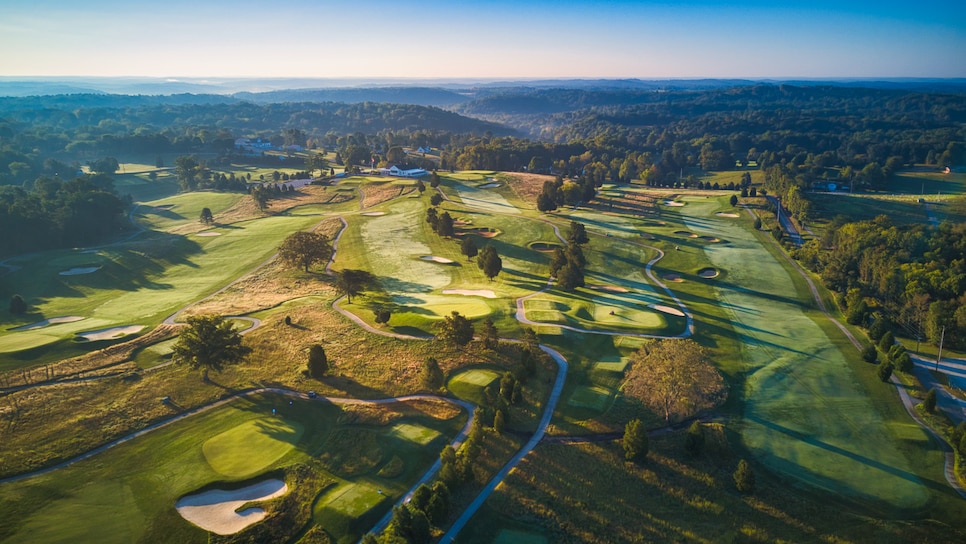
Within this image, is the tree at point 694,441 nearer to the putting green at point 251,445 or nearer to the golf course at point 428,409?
the golf course at point 428,409

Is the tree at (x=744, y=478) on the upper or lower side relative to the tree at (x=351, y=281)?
lower

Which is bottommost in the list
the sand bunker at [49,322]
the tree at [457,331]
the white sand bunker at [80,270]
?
the sand bunker at [49,322]

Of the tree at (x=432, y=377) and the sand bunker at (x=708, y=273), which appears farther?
the sand bunker at (x=708, y=273)

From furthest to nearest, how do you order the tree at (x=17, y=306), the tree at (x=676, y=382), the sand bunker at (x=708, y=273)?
the sand bunker at (x=708, y=273), the tree at (x=17, y=306), the tree at (x=676, y=382)

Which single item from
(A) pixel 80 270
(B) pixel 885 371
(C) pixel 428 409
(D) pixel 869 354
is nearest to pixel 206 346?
(C) pixel 428 409

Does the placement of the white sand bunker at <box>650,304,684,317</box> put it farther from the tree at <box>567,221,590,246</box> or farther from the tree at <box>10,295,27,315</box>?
the tree at <box>10,295,27,315</box>

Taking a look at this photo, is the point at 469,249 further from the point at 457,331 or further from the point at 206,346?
the point at 206,346

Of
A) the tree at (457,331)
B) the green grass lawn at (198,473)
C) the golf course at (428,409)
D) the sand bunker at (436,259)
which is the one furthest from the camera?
the sand bunker at (436,259)

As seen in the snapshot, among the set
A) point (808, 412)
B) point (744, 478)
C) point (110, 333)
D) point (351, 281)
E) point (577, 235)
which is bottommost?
point (808, 412)

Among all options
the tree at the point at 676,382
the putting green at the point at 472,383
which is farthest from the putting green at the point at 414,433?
the tree at the point at 676,382
